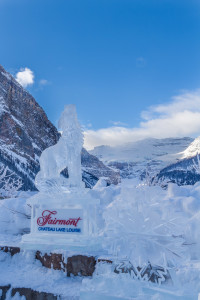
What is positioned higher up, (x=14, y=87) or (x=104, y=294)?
(x=14, y=87)

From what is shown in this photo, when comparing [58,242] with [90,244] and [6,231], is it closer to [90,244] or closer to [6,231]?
[90,244]

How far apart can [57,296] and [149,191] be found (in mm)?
2559

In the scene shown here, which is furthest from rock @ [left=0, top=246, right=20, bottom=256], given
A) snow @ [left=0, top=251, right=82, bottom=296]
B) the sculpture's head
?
the sculpture's head

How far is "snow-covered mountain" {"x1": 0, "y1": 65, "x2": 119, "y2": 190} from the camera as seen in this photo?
105625mm

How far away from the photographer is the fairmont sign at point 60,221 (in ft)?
19.6

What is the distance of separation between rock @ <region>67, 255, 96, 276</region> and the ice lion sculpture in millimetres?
1738

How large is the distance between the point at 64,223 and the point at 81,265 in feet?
3.81

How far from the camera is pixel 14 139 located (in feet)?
369

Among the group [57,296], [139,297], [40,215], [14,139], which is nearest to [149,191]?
[139,297]

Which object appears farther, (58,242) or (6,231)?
(6,231)

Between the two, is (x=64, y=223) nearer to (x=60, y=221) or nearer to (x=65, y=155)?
(x=60, y=221)

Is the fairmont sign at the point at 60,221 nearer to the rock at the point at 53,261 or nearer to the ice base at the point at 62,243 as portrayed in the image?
the ice base at the point at 62,243

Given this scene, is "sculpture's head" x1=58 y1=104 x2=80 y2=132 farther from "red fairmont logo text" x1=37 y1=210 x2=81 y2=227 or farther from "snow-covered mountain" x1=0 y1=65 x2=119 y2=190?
"snow-covered mountain" x1=0 y1=65 x2=119 y2=190

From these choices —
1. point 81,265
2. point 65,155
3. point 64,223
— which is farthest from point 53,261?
point 65,155
